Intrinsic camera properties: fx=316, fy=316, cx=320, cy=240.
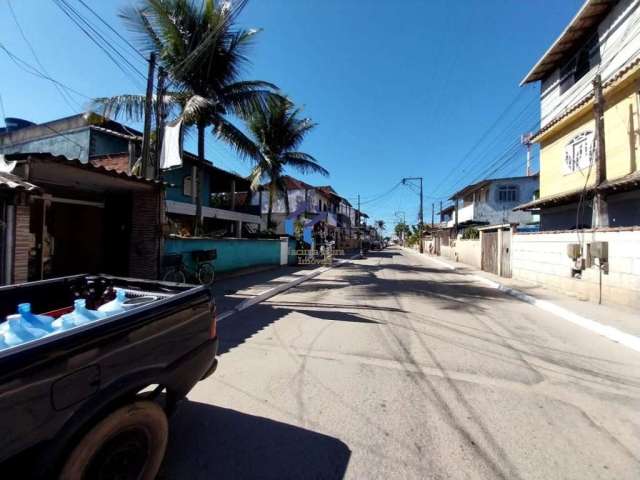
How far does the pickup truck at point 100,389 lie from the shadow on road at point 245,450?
0.39 m

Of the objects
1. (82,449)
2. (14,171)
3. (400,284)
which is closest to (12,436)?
(82,449)

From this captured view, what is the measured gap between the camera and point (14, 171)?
5223 millimetres

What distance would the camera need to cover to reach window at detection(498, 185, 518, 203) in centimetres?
2928

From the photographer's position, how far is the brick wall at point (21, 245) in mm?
5129

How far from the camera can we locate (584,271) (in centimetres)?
853

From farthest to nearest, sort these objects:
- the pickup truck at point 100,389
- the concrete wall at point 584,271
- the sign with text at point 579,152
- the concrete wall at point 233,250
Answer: the sign with text at point 579,152, the concrete wall at point 233,250, the concrete wall at point 584,271, the pickup truck at point 100,389

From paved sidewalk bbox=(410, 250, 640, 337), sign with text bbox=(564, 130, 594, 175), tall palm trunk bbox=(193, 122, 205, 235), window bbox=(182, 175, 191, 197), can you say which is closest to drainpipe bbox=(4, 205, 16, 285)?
tall palm trunk bbox=(193, 122, 205, 235)

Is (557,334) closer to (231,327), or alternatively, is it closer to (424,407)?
(424,407)

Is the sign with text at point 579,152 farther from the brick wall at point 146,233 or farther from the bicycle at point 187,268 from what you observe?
the brick wall at point 146,233

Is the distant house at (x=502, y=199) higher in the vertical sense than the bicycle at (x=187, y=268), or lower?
higher

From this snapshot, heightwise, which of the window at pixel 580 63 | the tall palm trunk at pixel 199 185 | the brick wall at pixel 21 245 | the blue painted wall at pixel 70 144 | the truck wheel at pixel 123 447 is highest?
the window at pixel 580 63

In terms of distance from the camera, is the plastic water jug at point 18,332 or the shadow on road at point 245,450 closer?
the plastic water jug at point 18,332

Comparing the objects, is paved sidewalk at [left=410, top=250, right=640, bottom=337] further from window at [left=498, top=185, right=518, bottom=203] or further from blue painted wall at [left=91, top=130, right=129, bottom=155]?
window at [left=498, top=185, right=518, bottom=203]

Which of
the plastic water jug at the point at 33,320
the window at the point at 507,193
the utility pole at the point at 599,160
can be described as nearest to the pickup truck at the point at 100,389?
the plastic water jug at the point at 33,320
